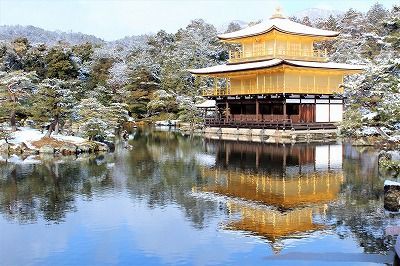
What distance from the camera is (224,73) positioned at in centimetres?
4153

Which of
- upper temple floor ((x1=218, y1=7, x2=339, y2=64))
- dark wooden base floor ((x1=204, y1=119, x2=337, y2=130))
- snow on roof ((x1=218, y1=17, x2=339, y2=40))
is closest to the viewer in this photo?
A: dark wooden base floor ((x1=204, y1=119, x2=337, y2=130))

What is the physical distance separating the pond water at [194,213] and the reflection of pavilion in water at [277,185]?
0.04 meters

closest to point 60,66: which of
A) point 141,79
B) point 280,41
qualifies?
point 141,79

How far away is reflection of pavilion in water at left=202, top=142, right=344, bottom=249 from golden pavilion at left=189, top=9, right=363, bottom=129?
996 cm

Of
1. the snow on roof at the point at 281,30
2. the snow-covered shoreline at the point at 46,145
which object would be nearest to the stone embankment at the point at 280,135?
the snow on roof at the point at 281,30

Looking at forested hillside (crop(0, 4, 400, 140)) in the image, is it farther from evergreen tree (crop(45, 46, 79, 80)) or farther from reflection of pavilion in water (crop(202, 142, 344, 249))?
reflection of pavilion in water (crop(202, 142, 344, 249))

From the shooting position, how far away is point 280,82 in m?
37.8

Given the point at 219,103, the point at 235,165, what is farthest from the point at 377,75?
the point at 219,103

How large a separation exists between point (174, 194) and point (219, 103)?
1132 inches

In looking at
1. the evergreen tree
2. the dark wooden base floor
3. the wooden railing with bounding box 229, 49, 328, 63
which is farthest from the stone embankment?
the evergreen tree

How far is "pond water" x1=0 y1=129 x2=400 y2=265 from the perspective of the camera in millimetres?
9805

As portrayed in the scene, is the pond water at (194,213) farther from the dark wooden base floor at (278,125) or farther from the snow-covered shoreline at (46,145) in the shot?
the dark wooden base floor at (278,125)

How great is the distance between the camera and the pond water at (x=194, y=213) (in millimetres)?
9805

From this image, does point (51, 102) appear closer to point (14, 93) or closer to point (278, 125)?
point (14, 93)
